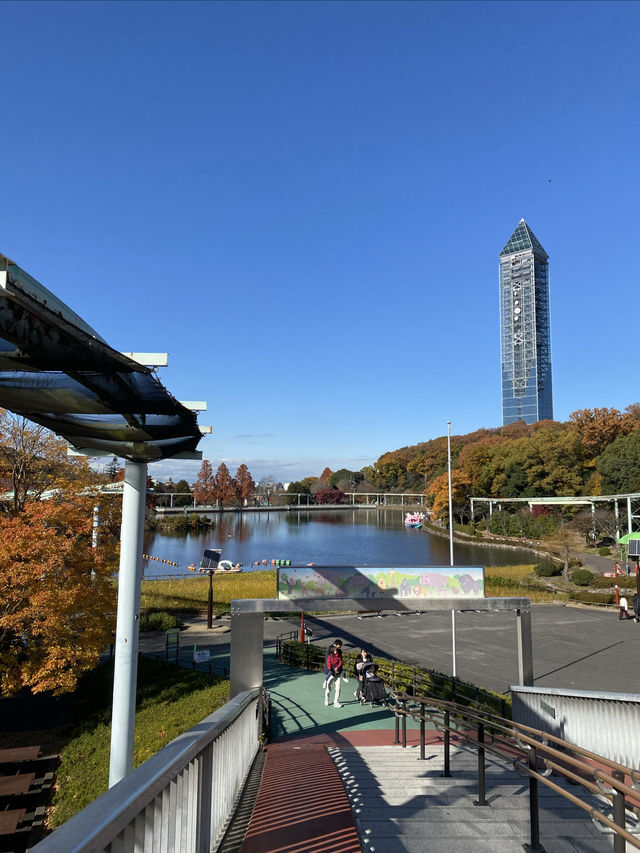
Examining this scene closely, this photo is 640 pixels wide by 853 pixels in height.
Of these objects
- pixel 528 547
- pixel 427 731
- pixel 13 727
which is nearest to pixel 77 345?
pixel 427 731

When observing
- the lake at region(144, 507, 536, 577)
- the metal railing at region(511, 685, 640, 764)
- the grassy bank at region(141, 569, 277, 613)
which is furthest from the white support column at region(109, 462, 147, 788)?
the lake at region(144, 507, 536, 577)

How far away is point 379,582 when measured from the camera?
11.8 m

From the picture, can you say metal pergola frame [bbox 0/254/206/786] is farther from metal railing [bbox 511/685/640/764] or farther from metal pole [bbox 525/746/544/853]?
metal railing [bbox 511/685/640/764]

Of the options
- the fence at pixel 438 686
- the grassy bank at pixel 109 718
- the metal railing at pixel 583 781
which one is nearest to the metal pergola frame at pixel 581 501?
the fence at pixel 438 686

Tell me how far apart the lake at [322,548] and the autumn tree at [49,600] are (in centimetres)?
3036

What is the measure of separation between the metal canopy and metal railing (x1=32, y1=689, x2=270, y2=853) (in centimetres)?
284

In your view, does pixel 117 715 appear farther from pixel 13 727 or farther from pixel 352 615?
pixel 352 615

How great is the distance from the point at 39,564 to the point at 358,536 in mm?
70060

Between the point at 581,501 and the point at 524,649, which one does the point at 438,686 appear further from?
the point at 581,501

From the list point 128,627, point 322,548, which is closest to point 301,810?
point 128,627

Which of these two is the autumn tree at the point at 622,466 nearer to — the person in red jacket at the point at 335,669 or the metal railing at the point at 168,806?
the person in red jacket at the point at 335,669

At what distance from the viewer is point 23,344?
4016 mm

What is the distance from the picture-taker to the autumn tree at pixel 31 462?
62.7ft

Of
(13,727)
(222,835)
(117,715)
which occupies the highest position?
(222,835)
